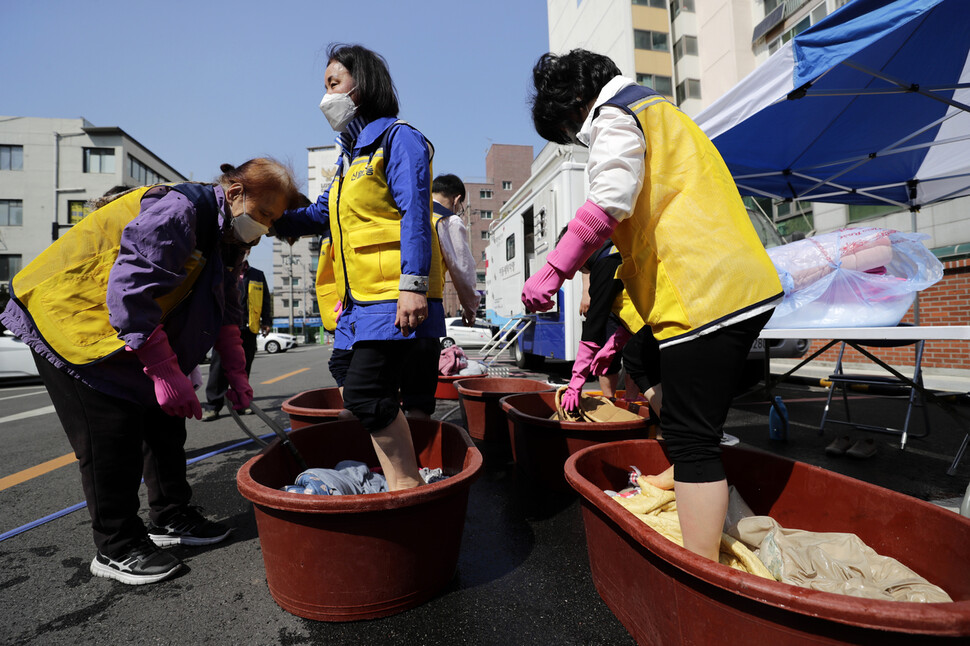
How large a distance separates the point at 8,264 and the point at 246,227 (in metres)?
40.7

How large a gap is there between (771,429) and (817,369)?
19.5 ft

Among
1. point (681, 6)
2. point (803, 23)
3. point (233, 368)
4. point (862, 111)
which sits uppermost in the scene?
point (681, 6)

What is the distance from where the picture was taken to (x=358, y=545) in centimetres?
139

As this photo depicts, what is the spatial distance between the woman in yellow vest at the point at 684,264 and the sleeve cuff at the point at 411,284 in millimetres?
379

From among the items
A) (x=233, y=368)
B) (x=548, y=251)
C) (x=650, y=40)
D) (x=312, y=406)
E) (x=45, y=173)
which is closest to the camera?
(x=233, y=368)

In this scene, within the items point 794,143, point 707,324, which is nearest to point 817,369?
point 794,143

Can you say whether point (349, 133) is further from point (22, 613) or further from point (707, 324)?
point (22, 613)

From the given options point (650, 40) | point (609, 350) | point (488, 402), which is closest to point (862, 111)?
point (609, 350)

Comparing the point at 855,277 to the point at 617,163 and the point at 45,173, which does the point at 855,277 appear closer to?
the point at 617,163

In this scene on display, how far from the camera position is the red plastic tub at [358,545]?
4.46ft

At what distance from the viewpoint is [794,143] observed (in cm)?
458

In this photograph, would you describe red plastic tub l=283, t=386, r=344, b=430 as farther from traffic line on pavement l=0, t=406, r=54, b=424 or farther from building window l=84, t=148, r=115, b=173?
building window l=84, t=148, r=115, b=173

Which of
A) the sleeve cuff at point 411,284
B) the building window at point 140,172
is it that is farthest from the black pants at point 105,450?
the building window at point 140,172

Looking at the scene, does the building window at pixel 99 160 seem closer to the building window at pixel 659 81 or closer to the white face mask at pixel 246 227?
the building window at pixel 659 81
